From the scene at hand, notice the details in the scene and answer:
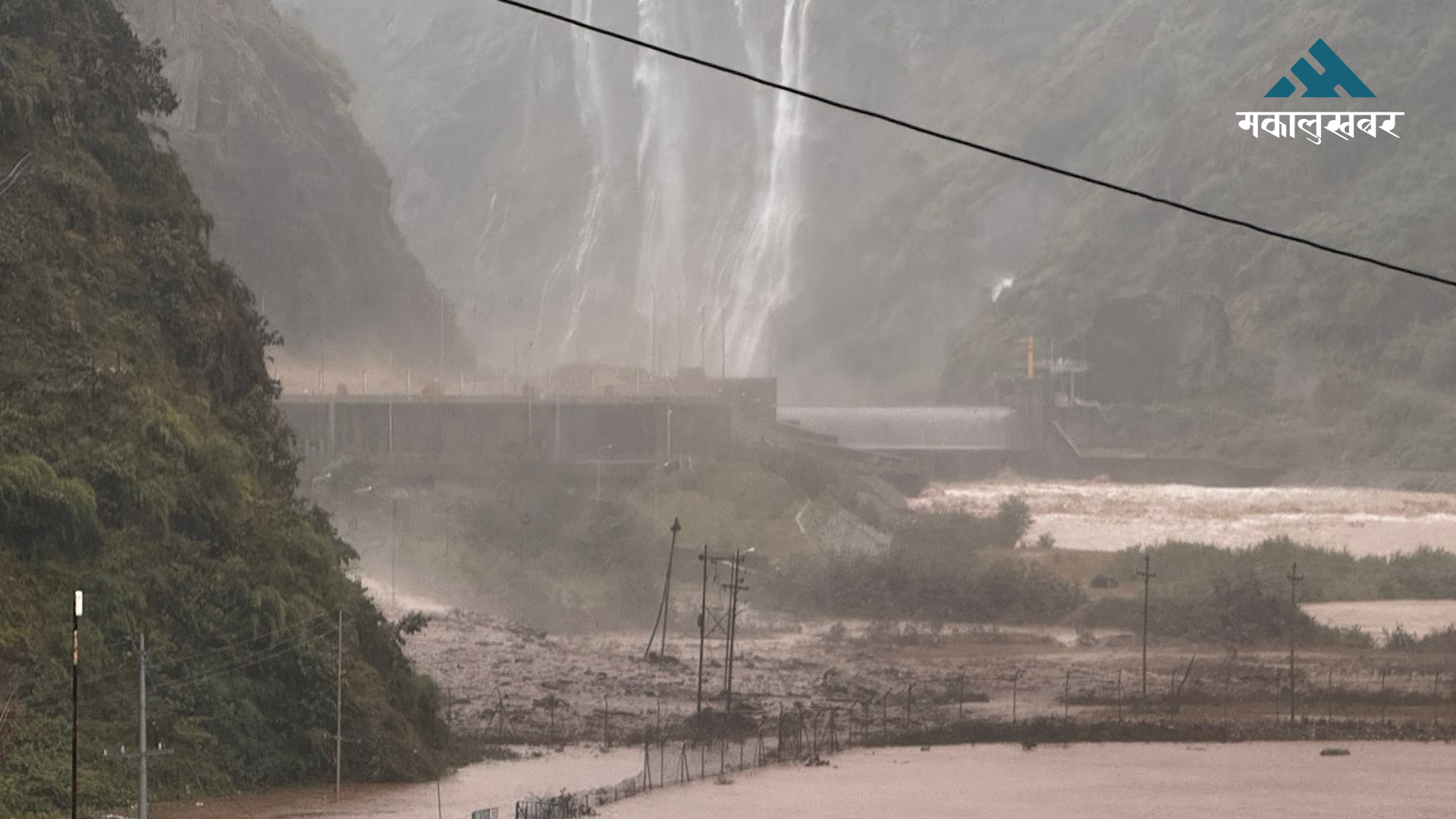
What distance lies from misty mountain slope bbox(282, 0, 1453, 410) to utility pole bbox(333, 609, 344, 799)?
76.9m

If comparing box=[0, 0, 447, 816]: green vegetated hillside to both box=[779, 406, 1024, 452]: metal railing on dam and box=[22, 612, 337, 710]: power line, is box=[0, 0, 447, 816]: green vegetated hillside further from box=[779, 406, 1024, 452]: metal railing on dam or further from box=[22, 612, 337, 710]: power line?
box=[779, 406, 1024, 452]: metal railing on dam

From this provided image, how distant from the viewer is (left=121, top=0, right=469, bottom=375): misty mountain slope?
94.5 meters

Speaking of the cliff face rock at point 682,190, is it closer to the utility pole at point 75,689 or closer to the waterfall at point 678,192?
the waterfall at point 678,192

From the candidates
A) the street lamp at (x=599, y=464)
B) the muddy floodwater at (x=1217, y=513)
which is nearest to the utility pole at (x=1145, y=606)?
the muddy floodwater at (x=1217, y=513)

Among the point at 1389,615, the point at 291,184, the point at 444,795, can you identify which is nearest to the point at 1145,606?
the point at 1389,615

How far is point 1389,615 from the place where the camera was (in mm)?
70375

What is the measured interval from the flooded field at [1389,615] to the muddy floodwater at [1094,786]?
2104 centimetres

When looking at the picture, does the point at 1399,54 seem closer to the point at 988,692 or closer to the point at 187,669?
the point at 988,692

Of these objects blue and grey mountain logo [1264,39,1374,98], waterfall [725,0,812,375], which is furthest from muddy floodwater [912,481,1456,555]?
blue and grey mountain logo [1264,39,1374,98]

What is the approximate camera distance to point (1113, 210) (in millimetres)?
135750

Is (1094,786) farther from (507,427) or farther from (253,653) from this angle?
(507,427)

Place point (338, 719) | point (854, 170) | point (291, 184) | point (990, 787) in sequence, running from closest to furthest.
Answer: point (338, 719)
point (990, 787)
point (291, 184)
point (854, 170)

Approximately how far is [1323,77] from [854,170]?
33.7 meters

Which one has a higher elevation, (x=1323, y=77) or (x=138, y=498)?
(x=1323, y=77)
